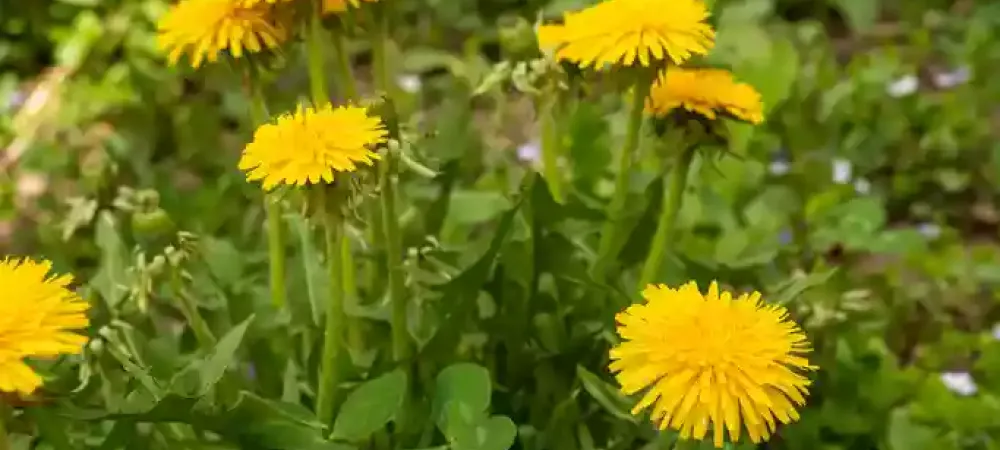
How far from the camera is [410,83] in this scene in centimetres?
158

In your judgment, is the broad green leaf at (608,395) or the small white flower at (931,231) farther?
the small white flower at (931,231)

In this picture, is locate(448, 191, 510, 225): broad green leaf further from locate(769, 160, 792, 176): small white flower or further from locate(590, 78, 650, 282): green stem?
locate(769, 160, 792, 176): small white flower

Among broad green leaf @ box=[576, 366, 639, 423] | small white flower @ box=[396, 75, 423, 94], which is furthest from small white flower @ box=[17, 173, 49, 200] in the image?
broad green leaf @ box=[576, 366, 639, 423]

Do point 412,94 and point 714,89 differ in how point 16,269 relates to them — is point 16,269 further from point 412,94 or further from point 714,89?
point 412,94

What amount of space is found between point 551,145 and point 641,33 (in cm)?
22

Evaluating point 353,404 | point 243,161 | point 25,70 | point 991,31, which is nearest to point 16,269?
point 243,161

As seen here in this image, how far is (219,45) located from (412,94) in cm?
78

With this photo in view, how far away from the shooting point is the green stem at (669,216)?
812 millimetres

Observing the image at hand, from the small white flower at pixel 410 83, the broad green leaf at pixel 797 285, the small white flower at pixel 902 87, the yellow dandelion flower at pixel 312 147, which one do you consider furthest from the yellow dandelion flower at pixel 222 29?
the small white flower at pixel 902 87

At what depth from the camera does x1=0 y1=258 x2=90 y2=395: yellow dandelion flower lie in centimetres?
55

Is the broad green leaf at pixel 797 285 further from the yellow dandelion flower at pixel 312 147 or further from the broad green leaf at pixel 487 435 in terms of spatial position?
the yellow dandelion flower at pixel 312 147

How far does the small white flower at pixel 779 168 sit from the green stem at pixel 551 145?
40cm

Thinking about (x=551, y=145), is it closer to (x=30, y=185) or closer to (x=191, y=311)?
(x=191, y=311)

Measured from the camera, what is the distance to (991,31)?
5.28 ft
